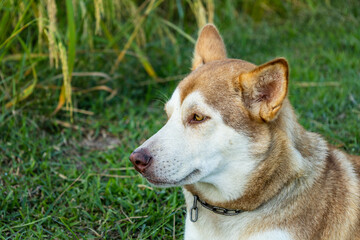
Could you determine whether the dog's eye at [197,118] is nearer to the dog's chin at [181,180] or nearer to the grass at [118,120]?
the dog's chin at [181,180]

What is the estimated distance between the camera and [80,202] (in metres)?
3.91

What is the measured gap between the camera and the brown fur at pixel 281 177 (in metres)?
2.84

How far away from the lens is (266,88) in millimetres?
2863

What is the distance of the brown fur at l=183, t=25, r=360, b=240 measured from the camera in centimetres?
284

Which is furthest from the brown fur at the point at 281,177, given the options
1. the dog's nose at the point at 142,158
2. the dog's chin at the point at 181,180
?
the dog's nose at the point at 142,158

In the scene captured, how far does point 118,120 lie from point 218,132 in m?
2.63

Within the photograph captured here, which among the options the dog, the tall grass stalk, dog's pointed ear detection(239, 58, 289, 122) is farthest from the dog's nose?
the tall grass stalk

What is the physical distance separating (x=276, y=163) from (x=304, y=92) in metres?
2.81

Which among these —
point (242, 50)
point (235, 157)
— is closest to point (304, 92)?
point (242, 50)

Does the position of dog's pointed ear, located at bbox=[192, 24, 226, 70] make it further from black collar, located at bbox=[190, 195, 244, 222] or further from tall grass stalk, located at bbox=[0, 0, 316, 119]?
tall grass stalk, located at bbox=[0, 0, 316, 119]

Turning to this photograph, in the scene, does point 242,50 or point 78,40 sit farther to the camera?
point 242,50

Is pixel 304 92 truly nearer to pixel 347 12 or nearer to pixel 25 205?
pixel 347 12

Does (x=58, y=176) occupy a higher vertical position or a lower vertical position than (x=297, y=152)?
lower

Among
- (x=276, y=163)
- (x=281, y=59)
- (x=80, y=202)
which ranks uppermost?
(x=281, y=59)
